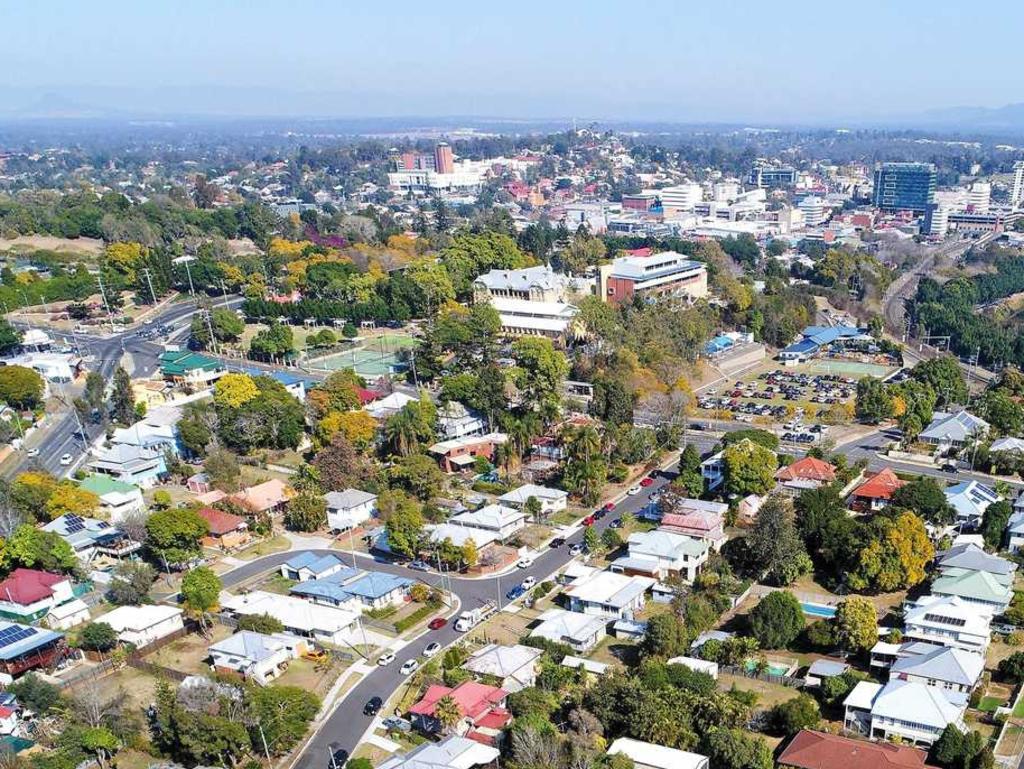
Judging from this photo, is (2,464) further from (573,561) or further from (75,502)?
(573,561)

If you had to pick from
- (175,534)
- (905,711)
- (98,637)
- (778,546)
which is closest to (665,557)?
(778,546)

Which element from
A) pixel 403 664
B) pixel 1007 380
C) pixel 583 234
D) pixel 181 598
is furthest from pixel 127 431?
pixel 583 234

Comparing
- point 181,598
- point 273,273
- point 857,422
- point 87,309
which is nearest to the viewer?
point 181,598

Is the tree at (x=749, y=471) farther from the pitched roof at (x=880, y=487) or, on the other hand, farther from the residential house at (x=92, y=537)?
the residential house at (x=92, y=537)

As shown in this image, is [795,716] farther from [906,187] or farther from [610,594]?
[906,187]

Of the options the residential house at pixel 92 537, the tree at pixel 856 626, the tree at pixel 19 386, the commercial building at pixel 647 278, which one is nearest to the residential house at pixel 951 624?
the tree at pixel 856 626

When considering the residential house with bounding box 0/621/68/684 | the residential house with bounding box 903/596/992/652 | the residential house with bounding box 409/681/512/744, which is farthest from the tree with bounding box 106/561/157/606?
the residential house with bounding box 903/596/992/652

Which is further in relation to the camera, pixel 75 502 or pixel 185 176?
pixel 185 176
